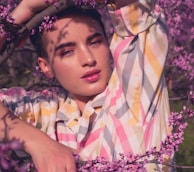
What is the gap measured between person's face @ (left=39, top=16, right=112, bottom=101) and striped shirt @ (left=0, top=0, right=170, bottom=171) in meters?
0.09

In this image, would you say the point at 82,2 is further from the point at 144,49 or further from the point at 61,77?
the point at 61,77

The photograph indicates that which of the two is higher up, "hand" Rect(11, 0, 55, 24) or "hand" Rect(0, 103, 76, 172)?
"hand" Rect(11, 0, 55, 24)

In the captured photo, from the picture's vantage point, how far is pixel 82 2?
279cm

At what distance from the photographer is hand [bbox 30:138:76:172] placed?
2386mm

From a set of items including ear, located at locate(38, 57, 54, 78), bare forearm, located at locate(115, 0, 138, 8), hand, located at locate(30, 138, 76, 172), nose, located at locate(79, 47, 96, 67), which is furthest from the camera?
ear, located at locate(38, 57, 54, 78)

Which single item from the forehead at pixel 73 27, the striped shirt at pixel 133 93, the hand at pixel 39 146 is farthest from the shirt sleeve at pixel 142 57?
the hand at pixel 39 146

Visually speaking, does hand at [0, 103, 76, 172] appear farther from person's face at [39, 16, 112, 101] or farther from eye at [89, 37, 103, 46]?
eye at [89, 37, 103, 46]

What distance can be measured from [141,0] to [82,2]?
0.29 meters

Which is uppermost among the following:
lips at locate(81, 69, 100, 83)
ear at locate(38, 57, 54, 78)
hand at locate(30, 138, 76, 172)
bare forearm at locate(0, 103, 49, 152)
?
ear at locate(38, 57, 54, 78)

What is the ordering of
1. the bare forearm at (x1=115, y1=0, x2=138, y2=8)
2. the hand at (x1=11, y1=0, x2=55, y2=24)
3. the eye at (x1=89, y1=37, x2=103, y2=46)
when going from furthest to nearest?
1. the eye at (x1=89, y1=37, x2=103, y2=46)
2. the hand at (x1=11, y1=0, x2=55, y2=24)
3. the bare forearm at (x1=115, y1=0, x2=138, y2=8)

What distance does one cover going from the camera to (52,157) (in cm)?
245

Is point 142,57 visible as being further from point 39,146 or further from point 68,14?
point 39,146

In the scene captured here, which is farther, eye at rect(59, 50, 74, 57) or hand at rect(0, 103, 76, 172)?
eye at rect(59, 50, 74, 57)

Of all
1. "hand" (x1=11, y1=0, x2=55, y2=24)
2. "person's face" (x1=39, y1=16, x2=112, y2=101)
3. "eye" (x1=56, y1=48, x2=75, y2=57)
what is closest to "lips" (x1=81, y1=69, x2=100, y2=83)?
"person's face" (x1=39, y1=16, x2=112, y2=101)
